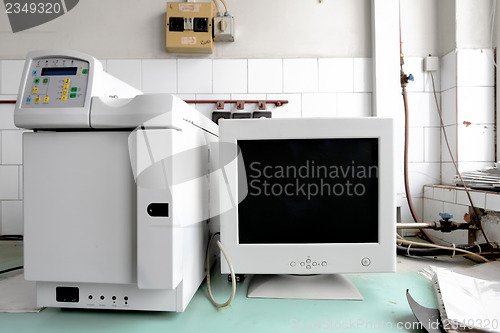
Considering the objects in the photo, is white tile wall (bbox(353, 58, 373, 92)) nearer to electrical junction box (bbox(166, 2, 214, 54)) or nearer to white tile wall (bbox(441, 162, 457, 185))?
white tile wall (bbox(441, 162, 457, 185))

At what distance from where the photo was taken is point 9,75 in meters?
1.47

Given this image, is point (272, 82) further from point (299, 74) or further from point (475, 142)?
point (475, 142)

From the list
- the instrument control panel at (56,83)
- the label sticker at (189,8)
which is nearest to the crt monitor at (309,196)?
the instrument control panel at (56,83)

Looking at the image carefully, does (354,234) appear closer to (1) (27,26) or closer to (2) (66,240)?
(2) (66,240)

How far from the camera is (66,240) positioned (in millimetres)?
663

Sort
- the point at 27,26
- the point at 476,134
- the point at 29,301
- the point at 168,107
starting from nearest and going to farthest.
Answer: the point at 168,107
the point at 29,301
the point at 476,134
the point at 27,26

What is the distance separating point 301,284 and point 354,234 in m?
0.21

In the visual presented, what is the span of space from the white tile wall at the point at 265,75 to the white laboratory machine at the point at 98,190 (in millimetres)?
843

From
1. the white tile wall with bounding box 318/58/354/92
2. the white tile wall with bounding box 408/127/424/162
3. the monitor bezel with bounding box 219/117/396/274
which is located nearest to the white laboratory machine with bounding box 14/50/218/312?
the monitor bezel with bounding box 219/117/396/274

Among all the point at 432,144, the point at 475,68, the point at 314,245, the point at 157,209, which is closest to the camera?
the point at 157,209

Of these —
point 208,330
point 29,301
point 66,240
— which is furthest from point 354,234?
point 29,301

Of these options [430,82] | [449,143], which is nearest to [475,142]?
[449,143]

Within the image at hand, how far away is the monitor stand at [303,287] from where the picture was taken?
794mm

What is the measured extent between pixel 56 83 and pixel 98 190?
25cm
